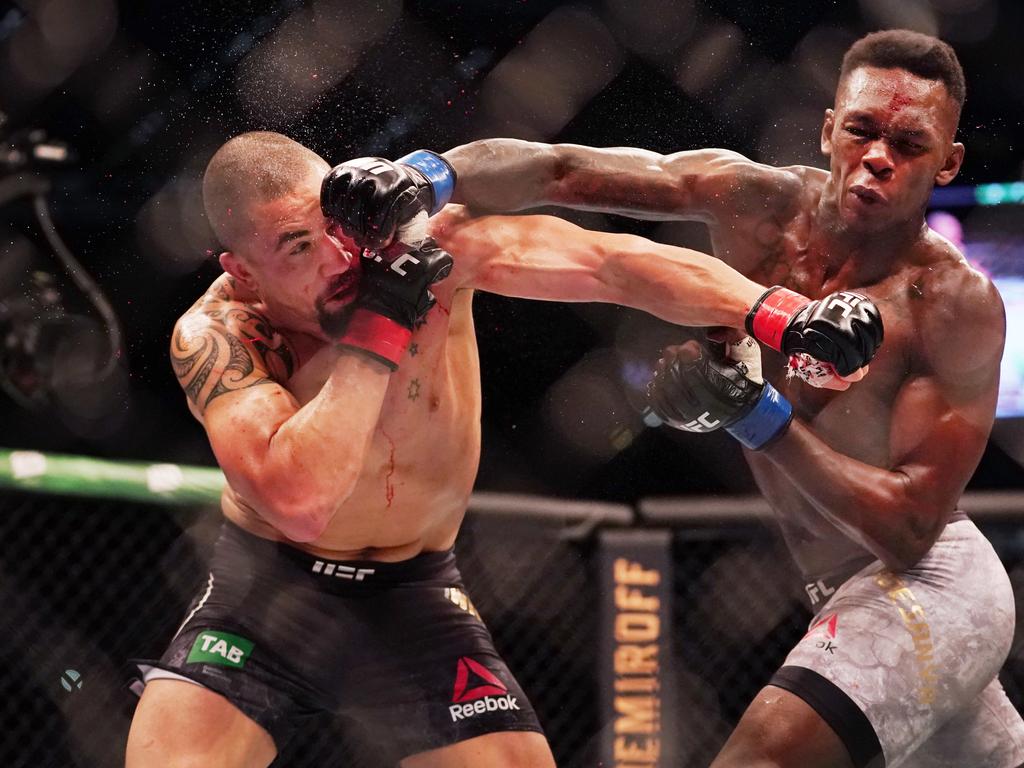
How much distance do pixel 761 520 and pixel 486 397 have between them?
113 centimetres

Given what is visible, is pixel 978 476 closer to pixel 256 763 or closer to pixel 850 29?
pixel 850 29

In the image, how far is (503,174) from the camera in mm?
2203

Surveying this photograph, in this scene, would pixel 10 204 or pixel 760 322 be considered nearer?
pixel 760 322

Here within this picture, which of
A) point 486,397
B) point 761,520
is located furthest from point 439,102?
point 761,520

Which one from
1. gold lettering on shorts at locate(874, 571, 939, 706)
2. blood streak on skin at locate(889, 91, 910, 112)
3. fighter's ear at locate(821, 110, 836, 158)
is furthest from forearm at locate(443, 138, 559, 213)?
gold lettering on shorts at locate(874, 571, 939, 706)

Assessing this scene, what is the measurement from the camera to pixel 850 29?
12.3 feet

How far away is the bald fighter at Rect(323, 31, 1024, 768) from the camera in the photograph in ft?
6.39

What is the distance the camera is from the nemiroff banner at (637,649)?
2842 mm

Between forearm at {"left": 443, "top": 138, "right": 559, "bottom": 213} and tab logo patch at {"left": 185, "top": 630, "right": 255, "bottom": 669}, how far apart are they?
0.84m

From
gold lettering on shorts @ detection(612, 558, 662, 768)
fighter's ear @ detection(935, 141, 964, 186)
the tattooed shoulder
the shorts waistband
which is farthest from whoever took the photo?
gold lettering on shorts @ detection(612, 558, 662, 768)

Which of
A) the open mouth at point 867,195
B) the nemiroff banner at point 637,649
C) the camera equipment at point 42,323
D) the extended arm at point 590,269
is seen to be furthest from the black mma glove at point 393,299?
the camera equipment at point 42,323

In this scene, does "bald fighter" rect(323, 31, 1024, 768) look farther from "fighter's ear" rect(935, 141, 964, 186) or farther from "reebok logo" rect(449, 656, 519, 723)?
"reebok logo" rect(449, 656, 519, 723)

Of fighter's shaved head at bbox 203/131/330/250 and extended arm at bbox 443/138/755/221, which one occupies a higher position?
fighter's shaved head at bbox 203/131/330/250

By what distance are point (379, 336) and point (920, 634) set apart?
1036mm
